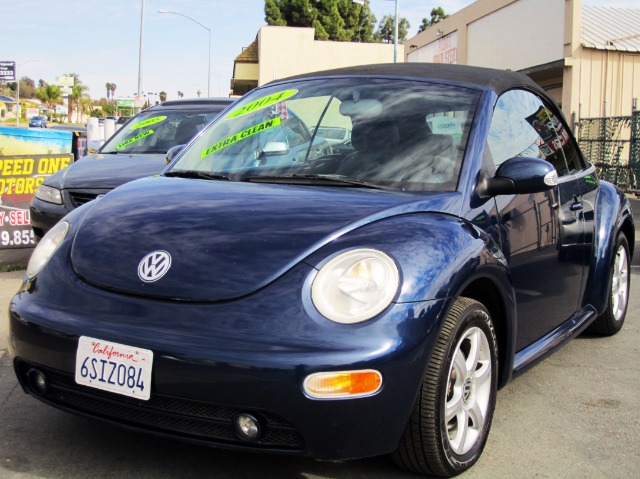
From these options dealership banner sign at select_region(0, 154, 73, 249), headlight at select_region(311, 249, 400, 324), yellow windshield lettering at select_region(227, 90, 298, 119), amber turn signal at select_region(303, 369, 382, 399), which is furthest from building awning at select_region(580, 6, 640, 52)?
amber turn signal at select_region(303, 369, 382, 399)

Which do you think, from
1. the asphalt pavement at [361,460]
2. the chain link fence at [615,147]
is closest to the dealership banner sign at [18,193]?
the asphalt pavement at [361,460]

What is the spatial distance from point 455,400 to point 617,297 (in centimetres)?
258

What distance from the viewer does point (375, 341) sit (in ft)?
7.86

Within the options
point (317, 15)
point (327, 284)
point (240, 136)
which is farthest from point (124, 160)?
point (317, 15)

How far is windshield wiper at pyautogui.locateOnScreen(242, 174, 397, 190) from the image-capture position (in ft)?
10.4

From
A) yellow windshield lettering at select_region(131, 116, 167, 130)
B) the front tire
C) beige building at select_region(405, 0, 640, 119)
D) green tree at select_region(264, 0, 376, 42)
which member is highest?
green tree at select_region(264, 0, 376, 42)

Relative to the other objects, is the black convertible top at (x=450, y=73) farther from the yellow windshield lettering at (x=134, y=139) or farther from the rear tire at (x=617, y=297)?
the yellow windshield lettering at (x=134, y=139)

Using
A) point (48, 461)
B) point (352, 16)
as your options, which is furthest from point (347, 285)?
point (352, 16)

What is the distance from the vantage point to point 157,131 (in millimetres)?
7910

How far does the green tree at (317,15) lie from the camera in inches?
2005

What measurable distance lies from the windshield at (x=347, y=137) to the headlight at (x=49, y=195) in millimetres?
2801

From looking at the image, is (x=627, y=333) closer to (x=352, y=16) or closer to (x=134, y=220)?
(x=134, y=220)

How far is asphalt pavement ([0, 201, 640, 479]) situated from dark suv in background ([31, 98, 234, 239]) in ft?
8.42

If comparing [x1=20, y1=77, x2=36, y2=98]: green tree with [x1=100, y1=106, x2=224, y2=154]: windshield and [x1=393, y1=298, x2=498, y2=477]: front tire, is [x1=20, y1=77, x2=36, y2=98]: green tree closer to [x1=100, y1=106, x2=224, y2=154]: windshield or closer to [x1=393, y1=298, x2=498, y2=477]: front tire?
[x1=100, y1=106, x2=224, y2=154]: windshield
